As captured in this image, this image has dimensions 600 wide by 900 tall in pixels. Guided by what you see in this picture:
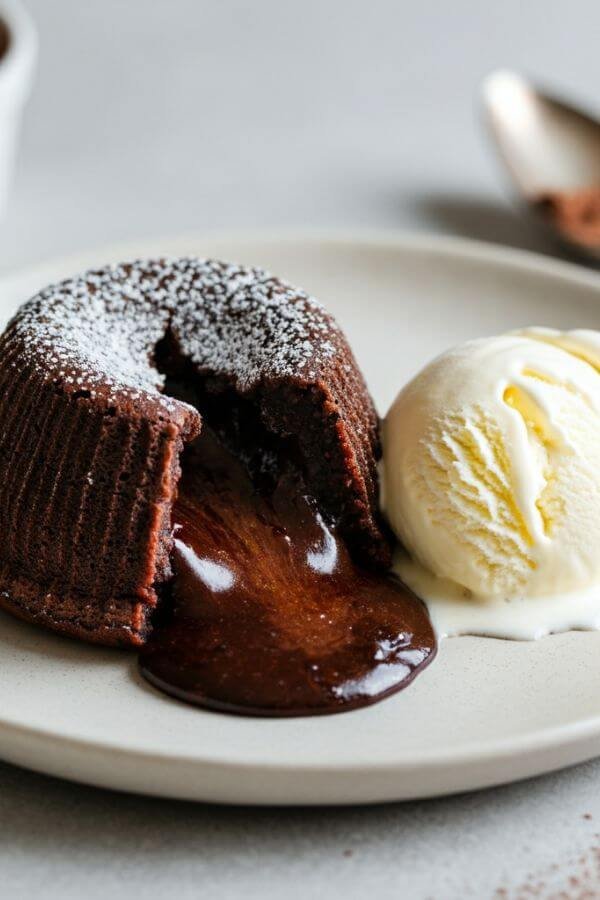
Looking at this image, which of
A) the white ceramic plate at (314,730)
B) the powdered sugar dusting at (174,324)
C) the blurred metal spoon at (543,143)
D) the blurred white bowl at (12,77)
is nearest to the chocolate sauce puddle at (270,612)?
the white ceramic plate at (314,730)

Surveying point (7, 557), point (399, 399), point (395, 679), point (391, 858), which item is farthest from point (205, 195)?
point (391, 858)

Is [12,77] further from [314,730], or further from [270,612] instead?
[314,730]

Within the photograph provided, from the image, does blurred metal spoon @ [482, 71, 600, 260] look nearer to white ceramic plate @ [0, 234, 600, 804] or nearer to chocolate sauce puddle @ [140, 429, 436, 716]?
chocolate sauce puddle @ [140, 429, 436, 716]

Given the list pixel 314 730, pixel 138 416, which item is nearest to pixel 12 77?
pixel 138 416

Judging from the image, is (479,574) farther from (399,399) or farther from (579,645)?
(399,399)

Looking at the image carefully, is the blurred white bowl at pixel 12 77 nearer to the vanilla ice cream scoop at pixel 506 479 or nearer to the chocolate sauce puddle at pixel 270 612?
the chocolate sauce puddle at pixel 270 612
